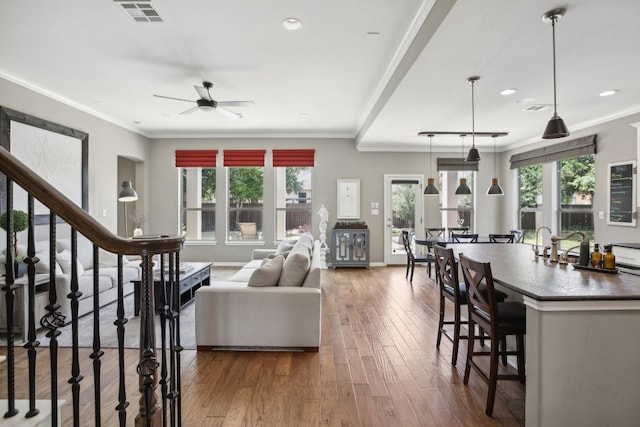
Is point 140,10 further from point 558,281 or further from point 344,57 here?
point 558,281

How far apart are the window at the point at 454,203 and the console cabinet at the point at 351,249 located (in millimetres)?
1983

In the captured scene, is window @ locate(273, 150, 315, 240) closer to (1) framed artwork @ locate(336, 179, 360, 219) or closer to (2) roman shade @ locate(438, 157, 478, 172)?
(1) framed artwork @ locate(336, 179, 360, 219)

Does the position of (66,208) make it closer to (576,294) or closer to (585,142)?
(576,294)

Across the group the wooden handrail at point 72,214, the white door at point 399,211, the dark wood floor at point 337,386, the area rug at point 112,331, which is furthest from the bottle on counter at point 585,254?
the white door at point 399,211

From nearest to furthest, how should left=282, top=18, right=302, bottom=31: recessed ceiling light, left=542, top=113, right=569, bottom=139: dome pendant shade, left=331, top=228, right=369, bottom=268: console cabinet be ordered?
1. left=542, top=113, right=569, bottom=139: dome pendant shade
2. left=282, top=18, right=302, bottom=31: recessed ceiling light
3. left=331, top=228, right=369, bottom=268: console cabinet

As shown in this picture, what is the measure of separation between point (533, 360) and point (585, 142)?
506 cm

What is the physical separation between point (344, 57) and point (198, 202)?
5129mm

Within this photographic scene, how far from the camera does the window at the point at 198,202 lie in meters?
7.75

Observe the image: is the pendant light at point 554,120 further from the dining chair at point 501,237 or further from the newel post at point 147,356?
the dining chair at point 501,237

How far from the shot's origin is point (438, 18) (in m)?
2.62

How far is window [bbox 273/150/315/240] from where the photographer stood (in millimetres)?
7742

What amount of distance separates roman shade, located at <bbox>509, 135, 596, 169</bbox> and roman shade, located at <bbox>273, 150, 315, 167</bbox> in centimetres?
426

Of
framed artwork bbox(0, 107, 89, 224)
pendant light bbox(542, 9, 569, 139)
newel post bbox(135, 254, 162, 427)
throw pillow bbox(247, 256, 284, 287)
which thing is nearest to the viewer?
newel post bbox(135, 254, 162, 427)

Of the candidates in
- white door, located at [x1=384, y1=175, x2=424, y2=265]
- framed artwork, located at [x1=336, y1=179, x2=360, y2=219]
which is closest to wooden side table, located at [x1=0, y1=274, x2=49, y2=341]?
framed artwork, located at [x1=336, y1=179, x2=360, y2=219]
